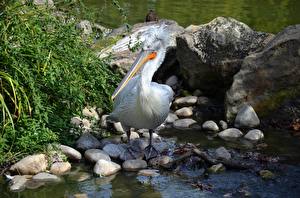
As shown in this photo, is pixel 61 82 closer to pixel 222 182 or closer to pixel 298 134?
pixel 222 182

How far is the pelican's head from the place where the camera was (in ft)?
21.4

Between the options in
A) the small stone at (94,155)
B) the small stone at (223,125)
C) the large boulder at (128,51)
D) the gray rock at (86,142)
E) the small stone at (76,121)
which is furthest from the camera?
the large boulder at (128,51)

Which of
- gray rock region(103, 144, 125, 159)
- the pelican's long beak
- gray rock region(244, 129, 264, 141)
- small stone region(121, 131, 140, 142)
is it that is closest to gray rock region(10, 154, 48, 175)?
gray rock region(103, 144, 125, 159)

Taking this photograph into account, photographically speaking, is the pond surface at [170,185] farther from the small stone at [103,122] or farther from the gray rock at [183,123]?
the gray rock at [183,123]

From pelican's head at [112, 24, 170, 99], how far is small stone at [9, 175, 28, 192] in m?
1.28

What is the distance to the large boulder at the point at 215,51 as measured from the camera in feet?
28.2

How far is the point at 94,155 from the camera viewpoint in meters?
6.58

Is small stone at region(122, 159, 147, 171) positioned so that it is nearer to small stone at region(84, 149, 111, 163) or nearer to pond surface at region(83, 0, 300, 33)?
small stone at region(84, 149, 111, 163)

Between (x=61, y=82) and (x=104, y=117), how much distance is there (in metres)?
1.19

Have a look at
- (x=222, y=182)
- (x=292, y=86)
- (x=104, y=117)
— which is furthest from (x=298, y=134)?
(x=104, y=117)

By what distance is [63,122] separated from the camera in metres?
6.90

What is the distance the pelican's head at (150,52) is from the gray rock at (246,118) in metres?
1.75

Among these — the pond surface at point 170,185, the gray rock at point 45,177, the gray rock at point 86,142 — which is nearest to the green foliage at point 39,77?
the gray rock at point 86,142

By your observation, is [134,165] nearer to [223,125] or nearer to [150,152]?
[150,152]
